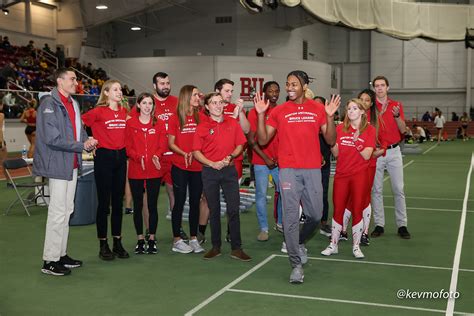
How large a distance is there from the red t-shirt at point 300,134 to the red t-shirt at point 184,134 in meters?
1.63

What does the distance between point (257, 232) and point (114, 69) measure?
1045 inches

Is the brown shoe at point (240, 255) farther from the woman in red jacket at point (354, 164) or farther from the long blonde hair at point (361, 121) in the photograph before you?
the long blonde hair at point (361, 121)

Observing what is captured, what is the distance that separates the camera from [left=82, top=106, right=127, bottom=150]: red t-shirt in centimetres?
671

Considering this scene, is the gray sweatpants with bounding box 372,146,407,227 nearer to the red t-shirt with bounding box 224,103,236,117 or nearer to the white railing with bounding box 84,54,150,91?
the red t-shirt with bounding box 224,103,236,117

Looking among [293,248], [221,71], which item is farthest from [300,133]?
[221,71]

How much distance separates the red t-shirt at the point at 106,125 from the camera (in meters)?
6.71

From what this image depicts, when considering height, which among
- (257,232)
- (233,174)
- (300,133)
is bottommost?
(257,232)

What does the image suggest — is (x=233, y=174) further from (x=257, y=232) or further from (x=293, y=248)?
(x=257, y=232)

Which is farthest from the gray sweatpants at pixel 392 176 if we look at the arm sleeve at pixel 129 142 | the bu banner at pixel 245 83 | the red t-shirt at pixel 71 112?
the bu banner at pixel 245 83

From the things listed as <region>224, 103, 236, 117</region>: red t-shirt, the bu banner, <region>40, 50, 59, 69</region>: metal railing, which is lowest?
<region>224, 103, 236, 117</region>: red t-shirt

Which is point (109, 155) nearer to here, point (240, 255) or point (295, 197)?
point (240, 255)

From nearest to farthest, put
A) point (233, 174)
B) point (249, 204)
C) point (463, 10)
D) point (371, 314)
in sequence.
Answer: point (371, 314) < point (233, 174) < point (463, 10) < point (249, 204)

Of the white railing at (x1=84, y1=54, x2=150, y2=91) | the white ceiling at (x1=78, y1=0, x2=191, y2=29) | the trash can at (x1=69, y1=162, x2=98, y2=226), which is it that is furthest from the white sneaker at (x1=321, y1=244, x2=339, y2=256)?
the white railing at (x1=84, y1=54, x2=150, y2=91)

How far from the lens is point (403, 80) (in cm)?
4431
